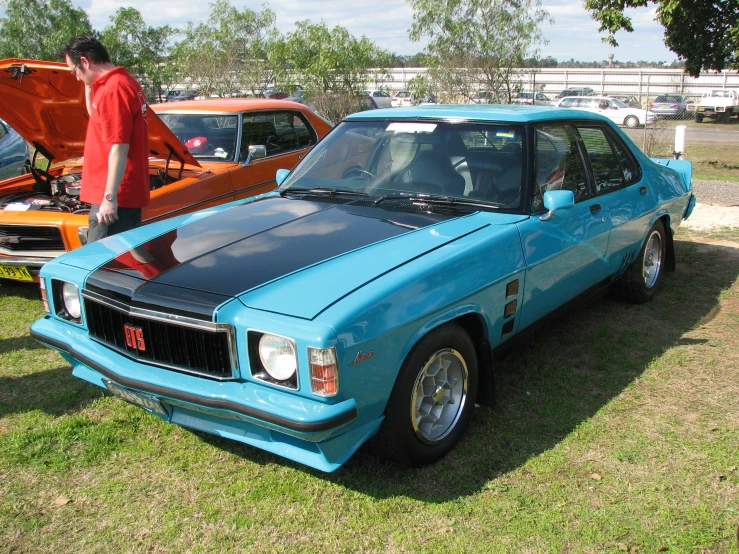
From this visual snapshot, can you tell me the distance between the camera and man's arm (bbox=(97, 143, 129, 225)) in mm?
4094

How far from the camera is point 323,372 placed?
252 centimetres

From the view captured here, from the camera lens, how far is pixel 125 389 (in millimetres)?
3027

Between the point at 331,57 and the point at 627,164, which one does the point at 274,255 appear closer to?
the point at 627,164

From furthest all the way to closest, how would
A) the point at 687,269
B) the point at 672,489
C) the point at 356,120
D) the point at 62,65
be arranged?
the point at 687,269
the point at 62,65
the point at 356,120
the point at 672,489

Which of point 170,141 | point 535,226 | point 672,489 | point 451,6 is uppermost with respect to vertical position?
point 451,6

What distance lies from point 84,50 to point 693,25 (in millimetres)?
11588

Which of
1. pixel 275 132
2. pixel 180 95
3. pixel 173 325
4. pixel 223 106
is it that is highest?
pixel 180 95

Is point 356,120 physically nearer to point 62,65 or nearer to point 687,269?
point 62,65

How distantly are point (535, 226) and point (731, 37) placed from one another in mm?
10505

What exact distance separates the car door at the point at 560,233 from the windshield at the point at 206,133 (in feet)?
11.1

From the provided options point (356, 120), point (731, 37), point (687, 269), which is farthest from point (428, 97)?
point (356, 120)

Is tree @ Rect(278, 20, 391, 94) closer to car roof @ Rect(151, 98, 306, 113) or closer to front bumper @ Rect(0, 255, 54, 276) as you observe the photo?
car roof @ Rect(151, 98, 306, 113)

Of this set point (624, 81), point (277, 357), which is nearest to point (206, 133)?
point (277, 357)

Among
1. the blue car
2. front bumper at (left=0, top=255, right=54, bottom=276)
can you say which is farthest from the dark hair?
front bumper at (left=0, top=255, right=54, bottom=276)
